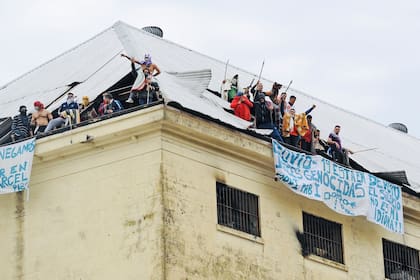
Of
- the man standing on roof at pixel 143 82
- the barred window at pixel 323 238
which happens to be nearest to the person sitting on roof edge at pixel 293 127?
the barred window at pixel 323 238

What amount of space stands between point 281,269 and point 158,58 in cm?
816

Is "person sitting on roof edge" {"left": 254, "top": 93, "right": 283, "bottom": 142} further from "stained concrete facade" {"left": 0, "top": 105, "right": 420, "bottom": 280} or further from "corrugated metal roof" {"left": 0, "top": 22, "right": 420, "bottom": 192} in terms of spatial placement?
"stained concrete facade" {"left": 0, "top": 105, "right": 420, "bottom": 280}

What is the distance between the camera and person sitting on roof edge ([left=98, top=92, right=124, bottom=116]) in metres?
35.9

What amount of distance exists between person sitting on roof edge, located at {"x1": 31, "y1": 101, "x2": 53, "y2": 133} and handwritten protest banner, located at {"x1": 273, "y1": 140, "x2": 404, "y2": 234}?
6.33m

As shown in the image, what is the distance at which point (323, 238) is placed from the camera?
38812mm

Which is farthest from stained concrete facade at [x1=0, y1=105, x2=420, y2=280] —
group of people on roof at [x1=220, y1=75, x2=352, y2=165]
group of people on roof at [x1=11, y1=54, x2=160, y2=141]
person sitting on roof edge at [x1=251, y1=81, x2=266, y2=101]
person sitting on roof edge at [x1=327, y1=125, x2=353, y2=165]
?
person sitting on roof edge at [x1=327, y1=125, x2=353, y2=165]

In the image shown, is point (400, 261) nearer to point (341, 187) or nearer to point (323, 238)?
point (323, 238)

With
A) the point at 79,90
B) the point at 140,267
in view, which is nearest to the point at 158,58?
the point at 79,90

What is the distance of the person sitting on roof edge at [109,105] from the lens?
35.9 meters

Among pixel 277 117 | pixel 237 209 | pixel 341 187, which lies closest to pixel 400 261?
pixel 341 187

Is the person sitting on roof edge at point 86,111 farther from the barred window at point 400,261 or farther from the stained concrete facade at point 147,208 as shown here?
the barred window at point 400,261

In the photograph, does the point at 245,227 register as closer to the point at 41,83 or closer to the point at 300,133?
the point at 300,133

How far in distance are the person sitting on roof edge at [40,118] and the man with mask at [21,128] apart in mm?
180

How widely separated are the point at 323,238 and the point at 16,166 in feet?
29.9
